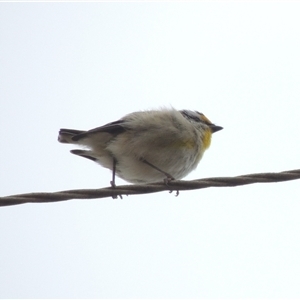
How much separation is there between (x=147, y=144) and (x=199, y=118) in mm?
1228

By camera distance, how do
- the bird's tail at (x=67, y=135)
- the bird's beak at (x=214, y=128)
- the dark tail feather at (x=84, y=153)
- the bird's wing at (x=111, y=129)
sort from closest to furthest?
the bird's wing at (x=111, y=129) → the bird's tail at (x=67, y=135) → the dark tail feather at (x=84, y=153) → the bird's beak at (x=214, y=128)

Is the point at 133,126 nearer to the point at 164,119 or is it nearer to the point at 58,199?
the point at 164,119

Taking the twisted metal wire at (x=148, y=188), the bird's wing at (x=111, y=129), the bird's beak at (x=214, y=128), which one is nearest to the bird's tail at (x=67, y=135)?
the bird's wing at (x=111, y=129)

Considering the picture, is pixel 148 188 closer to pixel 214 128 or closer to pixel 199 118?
pixel 199 118

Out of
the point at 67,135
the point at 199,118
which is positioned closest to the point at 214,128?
the point at 199,118

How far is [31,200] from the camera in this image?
13.1ft

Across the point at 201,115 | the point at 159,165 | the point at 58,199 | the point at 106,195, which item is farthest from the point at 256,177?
the point at 201,115

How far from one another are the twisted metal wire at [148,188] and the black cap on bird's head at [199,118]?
2834 millimetres

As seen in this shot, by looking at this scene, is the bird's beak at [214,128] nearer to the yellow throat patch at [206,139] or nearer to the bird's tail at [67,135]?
the yellow throat patch at [206,139]

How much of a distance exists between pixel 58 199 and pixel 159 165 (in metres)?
2.58

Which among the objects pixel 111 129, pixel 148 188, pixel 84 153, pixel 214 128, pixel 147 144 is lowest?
pixel 148 188

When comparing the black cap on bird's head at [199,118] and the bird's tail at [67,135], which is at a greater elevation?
the black cap on bird's head at [199,118]

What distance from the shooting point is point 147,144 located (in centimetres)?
643

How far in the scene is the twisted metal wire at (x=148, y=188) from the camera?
3998 millimetres
